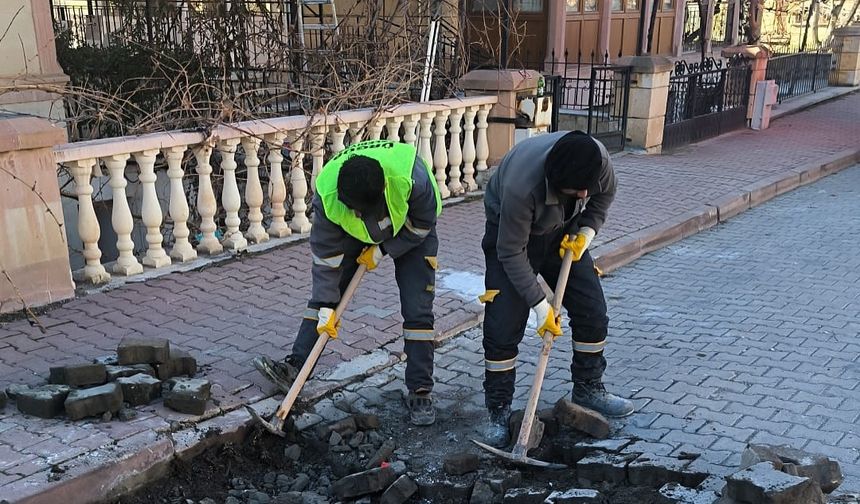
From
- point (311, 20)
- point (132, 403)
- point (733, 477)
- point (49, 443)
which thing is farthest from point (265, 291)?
point (311, 20)

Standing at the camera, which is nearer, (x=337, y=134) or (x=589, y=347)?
(x=589, y=347)

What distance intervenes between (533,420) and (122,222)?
3.56 metres

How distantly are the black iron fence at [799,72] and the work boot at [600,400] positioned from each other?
14.1 meters

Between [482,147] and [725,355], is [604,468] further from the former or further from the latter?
[482,147]

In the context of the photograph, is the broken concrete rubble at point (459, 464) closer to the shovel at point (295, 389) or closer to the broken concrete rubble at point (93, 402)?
the shovel at point (295, 389)

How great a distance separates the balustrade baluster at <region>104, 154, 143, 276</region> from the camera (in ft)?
19.4

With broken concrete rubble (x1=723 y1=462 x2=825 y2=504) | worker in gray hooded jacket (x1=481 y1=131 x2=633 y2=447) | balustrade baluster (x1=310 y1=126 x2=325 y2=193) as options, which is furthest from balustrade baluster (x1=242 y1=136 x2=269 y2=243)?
broken concrete rubble (x1=723 y1=462 x2=825 y2=504)

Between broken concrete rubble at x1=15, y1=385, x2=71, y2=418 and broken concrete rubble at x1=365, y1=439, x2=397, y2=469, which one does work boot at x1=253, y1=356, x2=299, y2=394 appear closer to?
broken concrete rubble at x1=365, y1=439, x2=397, y2=469

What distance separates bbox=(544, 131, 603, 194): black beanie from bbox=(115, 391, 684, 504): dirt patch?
130 centimetres

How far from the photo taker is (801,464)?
11.3 ft

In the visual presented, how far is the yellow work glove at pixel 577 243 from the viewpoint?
4.12 meters

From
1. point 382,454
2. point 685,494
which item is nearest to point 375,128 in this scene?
point 382,454

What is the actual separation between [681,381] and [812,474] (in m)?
1.35

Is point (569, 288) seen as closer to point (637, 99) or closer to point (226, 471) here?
point (226, 471)
